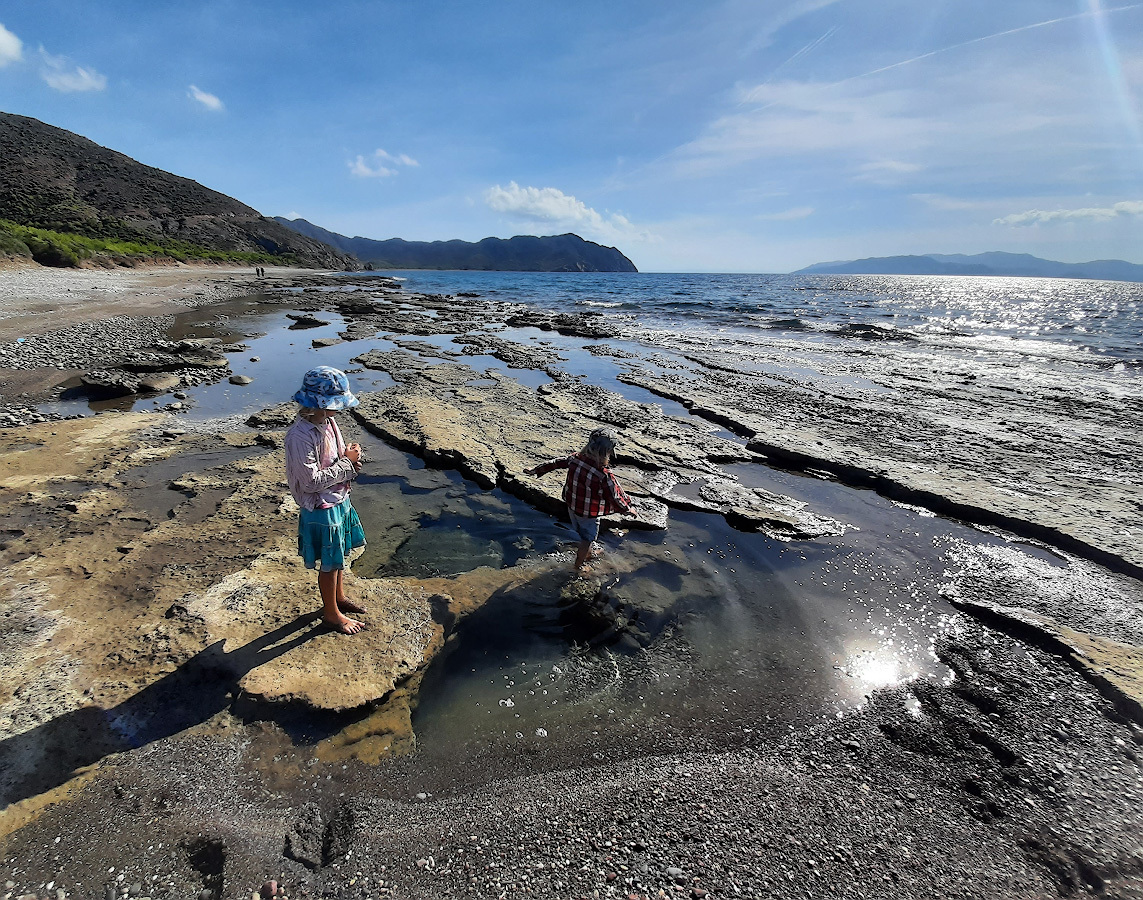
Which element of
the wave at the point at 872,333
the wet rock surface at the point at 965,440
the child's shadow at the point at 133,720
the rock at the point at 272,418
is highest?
the wave at the point at 872,333

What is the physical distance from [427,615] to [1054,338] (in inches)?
1539

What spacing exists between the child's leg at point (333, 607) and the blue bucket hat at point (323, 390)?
4.37ft

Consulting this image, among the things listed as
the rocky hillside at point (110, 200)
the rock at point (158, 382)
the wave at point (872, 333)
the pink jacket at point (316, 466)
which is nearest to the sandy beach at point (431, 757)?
the pink jacket at point (316, 466)

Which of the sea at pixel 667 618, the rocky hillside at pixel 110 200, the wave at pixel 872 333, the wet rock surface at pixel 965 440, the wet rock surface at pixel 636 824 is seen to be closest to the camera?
the wet rock surface at pixel 636 824

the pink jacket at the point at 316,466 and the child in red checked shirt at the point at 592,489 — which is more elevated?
the pink jacket at the point at 316,466

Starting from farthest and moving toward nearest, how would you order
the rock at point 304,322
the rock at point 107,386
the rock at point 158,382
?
1. the rock at point 304,322
2. the rock at point 158,382
3. the rock at point 107,386

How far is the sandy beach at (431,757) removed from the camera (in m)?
2.50

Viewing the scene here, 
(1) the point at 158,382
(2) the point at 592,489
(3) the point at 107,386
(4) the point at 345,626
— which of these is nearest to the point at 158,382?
(1) the point at 158,382

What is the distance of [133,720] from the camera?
10.3 ft

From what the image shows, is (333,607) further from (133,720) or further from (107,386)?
(107,386)

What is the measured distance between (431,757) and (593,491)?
9.03ft

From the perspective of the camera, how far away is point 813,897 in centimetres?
245

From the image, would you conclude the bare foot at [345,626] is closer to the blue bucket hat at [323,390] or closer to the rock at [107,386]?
the blue bucket hat at [323,390]

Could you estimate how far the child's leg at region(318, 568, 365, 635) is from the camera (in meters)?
3.85
